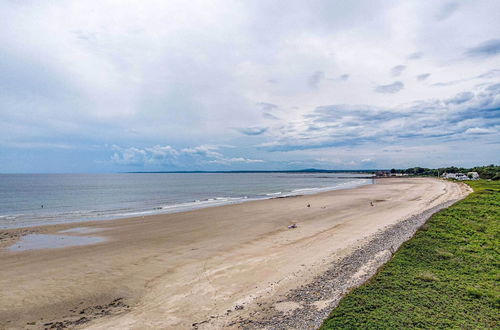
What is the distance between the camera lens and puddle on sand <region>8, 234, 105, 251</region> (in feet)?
61.9

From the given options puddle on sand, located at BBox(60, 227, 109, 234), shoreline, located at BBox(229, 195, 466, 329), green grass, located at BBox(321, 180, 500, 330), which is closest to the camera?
green grass, located at BBox(321, 180, 500, 330)

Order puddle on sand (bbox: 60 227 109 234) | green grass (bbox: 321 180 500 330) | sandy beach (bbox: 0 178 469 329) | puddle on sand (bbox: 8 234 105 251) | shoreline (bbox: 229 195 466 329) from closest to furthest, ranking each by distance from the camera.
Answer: green grass (bbox: 321 180 500 330) < shoreline (bbox: 229 195 466 329) < sandy beach (bbox: 0 178 469 329) < puddle on sand (bbox: 8 234 105 251) < puddle on sand (bbox: 60 227 109 234)

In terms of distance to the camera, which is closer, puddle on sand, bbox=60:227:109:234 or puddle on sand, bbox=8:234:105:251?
puddle on sand, bbox=8:234:105:251

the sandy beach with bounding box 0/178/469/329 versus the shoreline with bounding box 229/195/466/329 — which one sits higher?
the shoreline with bounding box 229/195/466/329

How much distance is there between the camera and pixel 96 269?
14273 millimetres

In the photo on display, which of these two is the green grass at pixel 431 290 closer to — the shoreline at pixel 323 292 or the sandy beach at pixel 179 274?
the shoreline at pixel 323 292

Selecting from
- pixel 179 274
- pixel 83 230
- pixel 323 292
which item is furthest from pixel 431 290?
pixel 83 230

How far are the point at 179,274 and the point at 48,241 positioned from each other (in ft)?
44.3

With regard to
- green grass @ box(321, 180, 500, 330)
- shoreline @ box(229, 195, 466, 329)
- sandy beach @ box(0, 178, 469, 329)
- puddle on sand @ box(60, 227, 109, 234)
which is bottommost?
puddle on sand @ box(60, 227, 109, 234)

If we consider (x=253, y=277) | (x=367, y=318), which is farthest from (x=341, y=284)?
(x=253, y=277)

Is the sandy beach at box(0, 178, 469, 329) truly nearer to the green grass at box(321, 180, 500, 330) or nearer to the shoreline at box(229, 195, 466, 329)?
the shoreline at box(229, 195, 466, 329)

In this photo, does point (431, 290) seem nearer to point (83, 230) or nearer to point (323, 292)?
point (323, 292)

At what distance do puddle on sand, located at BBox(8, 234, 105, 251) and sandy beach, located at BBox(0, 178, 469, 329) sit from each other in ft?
0.97

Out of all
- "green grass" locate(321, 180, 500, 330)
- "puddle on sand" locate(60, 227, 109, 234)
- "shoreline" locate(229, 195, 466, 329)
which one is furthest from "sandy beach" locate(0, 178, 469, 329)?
"green grass" locate(321, 180, 500, 330)
